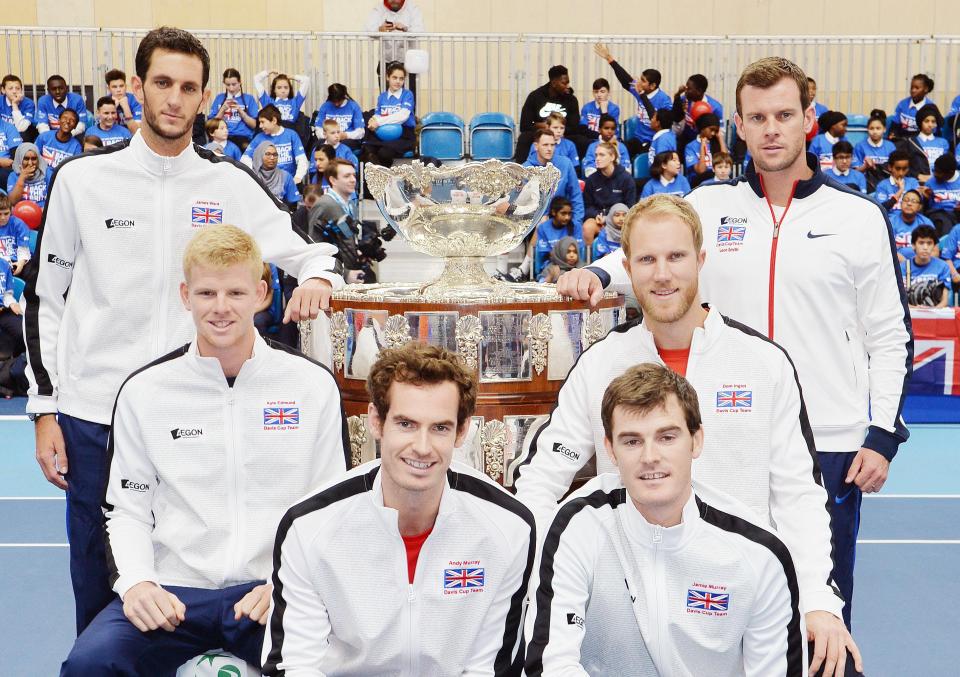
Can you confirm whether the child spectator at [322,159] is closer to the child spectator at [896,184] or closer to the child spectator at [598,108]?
the child spectator at [598,108]

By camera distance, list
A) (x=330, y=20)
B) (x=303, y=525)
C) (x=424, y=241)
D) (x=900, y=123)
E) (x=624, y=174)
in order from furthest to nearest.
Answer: (x=330, y=20) < (x=900, y=123) < (x=624, y=174) < (x=424, y=241) < (x=303, y=525)

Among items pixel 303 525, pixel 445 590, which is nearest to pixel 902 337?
pixel 445 590

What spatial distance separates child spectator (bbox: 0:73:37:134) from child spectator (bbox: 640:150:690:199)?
29.2 feet

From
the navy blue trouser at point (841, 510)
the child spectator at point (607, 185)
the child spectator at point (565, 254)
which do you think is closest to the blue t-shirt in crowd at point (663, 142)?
the child spectator at point (607, 185)

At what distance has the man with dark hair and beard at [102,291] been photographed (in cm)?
372

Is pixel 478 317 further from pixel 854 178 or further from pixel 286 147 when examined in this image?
pixel 854 178

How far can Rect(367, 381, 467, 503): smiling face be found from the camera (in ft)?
9.42

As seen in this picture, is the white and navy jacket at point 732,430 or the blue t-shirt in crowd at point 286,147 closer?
the white and navy jacket at point 732,430

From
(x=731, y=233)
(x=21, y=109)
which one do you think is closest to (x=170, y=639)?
(x=731, y=233)

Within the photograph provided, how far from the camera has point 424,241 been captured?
175 inches

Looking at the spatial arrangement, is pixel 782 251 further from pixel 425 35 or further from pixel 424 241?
pixel 425 35

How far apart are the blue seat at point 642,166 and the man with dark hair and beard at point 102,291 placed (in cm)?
1174

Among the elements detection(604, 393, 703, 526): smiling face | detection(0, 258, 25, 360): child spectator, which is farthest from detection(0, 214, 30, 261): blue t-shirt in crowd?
detection(604, 393, 703, 526): smiling face

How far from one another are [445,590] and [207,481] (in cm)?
88
